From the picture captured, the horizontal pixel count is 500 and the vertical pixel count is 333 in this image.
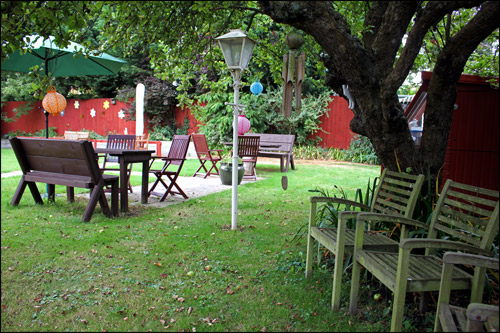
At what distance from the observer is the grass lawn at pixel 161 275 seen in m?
2.42

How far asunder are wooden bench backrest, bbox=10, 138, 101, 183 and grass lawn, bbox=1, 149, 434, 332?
558 mm

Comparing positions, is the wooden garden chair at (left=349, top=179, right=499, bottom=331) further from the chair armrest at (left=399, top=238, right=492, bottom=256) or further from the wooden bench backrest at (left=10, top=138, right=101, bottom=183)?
the wooden bench backrest at (left=10, top=138, right=101, bottom=183)

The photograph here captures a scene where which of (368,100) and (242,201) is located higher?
(368,100)

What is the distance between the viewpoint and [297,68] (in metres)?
3.14

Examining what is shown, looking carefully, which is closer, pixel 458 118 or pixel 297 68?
pixel 297 68

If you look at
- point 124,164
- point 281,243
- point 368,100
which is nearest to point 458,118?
point 368,100

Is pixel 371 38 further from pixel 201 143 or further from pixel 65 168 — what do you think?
pixel 201 143

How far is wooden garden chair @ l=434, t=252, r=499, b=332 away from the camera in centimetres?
147

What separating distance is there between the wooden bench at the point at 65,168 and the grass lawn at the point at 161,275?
0.24m

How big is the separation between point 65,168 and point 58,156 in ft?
0.57

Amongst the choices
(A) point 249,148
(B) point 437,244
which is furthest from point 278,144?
(B) point 437,244

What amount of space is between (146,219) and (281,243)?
1875 millimetres

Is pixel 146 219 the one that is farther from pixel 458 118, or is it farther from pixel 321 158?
pixel 321 158

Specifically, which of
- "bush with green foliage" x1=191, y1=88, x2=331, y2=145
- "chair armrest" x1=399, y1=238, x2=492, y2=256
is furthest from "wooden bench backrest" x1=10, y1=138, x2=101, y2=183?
"bush with green foliage" x1=191, y1=88, x2=331, y2=145
